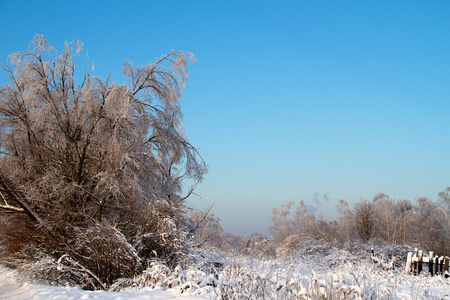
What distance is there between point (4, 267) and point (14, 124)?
17.2 ft

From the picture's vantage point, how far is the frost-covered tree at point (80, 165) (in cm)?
852

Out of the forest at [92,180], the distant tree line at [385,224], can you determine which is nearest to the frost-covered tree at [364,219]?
the distant tree line at [385,224]

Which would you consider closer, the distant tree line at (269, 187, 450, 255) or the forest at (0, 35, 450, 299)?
the forest at (0, 35, 450, 299)

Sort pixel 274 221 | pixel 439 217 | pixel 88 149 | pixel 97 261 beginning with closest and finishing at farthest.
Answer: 1. pixel 97 261
2. pixel 88 149
3. pixel 439 217
4. pixel 274 221

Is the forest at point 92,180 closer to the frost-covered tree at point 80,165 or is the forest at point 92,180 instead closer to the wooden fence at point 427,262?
the frost-covered tree at point 80,165

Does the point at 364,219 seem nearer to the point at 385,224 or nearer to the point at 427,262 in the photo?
the point at 385,224

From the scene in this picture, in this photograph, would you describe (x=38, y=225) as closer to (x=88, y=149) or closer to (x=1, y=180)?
(x=1, y=180)

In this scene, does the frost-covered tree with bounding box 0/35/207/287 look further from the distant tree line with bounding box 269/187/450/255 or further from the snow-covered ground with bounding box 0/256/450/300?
the distant tree line with bounding box 269/187/450/255

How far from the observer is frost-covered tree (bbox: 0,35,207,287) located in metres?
8.52

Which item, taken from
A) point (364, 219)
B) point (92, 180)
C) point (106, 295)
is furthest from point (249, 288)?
point (364, 219)

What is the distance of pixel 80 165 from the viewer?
9273 mm

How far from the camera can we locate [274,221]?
160 feet

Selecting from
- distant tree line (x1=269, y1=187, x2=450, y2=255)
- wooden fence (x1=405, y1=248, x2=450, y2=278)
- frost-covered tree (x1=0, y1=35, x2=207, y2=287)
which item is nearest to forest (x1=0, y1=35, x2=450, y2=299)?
frost-covered tree (x1=0, y1=35, x2=207, y2=287)

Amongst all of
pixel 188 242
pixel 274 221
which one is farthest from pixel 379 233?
pixel 188 242
